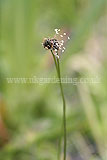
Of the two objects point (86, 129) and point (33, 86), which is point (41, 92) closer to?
point (33, 86)

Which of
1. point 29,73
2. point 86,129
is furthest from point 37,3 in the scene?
point 86,129

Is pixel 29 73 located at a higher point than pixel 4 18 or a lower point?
lower

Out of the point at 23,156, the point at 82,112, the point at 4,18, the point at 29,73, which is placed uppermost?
the point at 4,18

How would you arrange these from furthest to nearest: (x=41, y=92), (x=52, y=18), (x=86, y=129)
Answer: (x=52, y=18) < (x=41, y=92) < (x=86, y=129)

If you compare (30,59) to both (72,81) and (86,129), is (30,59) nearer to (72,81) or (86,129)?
(72,81)

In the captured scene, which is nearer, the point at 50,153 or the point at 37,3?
the point at 50,153

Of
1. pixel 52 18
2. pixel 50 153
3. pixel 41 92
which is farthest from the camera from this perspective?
pixel 52 18

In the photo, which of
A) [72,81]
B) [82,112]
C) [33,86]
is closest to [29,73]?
[33,86]
